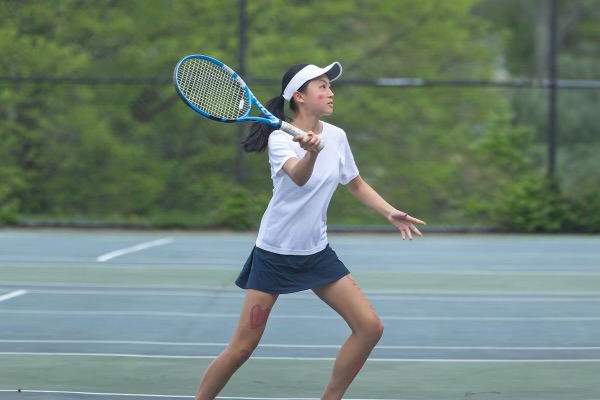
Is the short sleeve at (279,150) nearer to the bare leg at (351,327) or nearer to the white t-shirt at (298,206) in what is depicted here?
the white t-shirt at (298,206)

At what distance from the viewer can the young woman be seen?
6199 millimetres

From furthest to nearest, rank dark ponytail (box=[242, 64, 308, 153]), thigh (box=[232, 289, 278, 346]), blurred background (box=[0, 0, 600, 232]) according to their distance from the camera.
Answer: blurred background (box=[0, 0, 600, 232]), dark ponytail (box=[242, 64, 308, 153]), thigh (box=[232, 289, 278, 346])

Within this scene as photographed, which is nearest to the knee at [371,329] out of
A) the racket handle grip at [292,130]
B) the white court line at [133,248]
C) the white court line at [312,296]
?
the racket handle grip at [292,130]

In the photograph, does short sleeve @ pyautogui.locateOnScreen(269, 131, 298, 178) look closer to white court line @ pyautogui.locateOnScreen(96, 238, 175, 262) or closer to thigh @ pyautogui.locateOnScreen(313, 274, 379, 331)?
thigh @ pyautogui.locateOnScreen(313, 274, 379, 331)

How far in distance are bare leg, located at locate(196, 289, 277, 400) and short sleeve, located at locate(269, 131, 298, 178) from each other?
59cm

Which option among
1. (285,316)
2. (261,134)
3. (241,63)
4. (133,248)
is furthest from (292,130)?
(241,63)

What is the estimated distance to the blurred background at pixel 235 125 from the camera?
18.5 m

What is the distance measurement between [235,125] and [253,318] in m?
13.9

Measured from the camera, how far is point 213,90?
21.2 ft

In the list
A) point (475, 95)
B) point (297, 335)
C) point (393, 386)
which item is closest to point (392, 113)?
point (475, 95)

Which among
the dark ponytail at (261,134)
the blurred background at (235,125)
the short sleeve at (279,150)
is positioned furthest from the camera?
the blurred background at (235,125)

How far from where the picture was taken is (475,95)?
23125 millimetres

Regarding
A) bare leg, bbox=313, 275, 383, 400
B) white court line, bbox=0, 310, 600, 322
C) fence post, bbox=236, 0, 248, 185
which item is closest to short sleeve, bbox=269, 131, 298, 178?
bare leg, bbox=313, 275, 383, 400

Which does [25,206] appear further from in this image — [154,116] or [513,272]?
[513,272]
